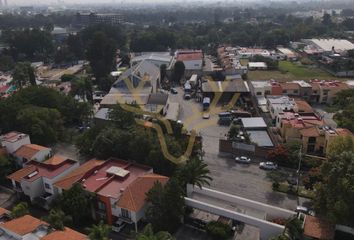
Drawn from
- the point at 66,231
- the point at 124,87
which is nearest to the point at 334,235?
the point at 66,231

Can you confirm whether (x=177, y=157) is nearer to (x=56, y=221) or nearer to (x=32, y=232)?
(x=56, y=221)

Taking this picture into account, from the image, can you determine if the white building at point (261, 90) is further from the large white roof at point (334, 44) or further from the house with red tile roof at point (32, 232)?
the large white roof at point (334, 44)

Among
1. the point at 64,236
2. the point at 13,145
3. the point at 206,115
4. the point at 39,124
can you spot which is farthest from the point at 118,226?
the point at 206,115

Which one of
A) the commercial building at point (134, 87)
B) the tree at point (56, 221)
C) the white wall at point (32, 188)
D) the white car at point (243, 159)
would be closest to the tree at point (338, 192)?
the white car at point (243, 159)

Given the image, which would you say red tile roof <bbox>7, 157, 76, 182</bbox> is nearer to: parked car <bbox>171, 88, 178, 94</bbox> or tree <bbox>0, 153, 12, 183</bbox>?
tree <bbox>0, 153, 12, 183</bbox>

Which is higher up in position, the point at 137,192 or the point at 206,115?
the point at 137,192

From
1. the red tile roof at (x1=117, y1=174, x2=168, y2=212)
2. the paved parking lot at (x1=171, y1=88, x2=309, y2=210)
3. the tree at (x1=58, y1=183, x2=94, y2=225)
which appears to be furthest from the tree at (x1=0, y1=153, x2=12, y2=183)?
the paved parking lot at (x1=171, y1=88, x2=309, y2=210)
